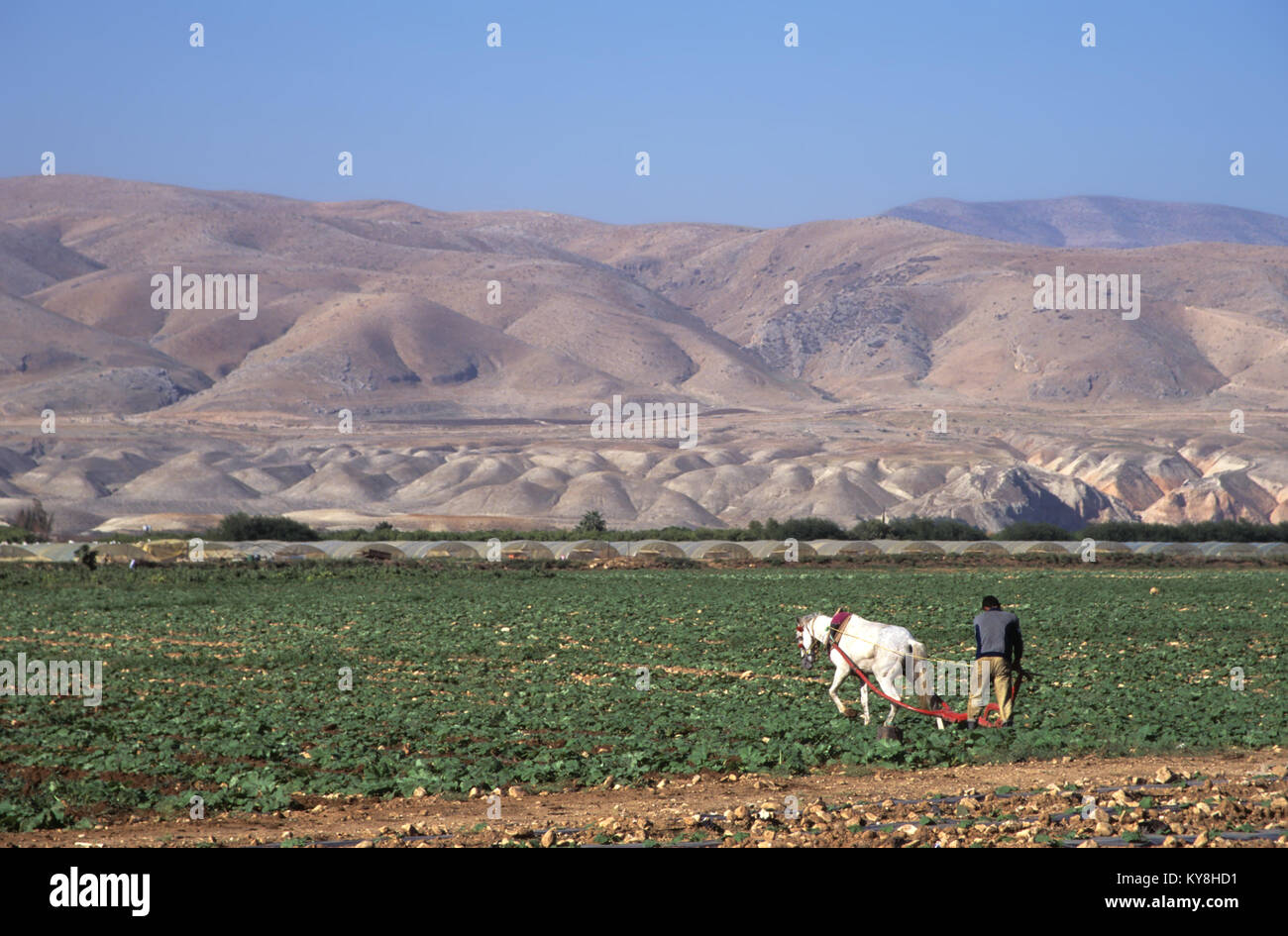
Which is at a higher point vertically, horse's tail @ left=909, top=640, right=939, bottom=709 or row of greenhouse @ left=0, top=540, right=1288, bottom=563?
horse's tail @ left=909, top=640, right=939, bottom=709

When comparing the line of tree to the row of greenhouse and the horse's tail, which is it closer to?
the row of greenhouse

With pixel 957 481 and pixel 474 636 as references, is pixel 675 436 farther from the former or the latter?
pixel 474 636

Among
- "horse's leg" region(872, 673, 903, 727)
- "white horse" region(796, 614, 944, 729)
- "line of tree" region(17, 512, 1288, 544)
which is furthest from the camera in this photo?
"line of tree" region(17, 512, 1288, 544)

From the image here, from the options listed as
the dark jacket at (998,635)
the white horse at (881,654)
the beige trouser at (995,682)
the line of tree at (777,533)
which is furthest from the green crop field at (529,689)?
the line of tree at (777,533)

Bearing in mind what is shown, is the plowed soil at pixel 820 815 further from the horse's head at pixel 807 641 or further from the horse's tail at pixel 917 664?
the horse's head at pixel 807 641

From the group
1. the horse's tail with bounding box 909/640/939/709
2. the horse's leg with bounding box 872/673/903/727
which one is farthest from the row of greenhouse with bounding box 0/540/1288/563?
the horse's tail with bounding box 909/640/939/709
